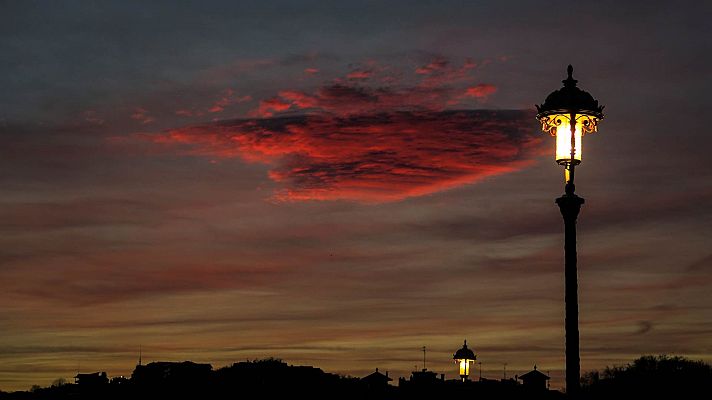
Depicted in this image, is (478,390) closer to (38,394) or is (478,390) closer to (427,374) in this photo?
(427,374)

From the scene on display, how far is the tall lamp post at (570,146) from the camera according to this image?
58.0 ft

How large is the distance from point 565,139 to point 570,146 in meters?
0.14

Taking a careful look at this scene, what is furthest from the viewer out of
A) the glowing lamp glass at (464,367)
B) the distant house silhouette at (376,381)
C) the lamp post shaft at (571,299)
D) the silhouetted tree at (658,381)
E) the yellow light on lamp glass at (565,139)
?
the distant house silhouette at (376,381)

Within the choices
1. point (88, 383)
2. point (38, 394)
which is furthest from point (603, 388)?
point (38, 394)

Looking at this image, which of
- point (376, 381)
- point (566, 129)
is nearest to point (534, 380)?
point (376, 381)

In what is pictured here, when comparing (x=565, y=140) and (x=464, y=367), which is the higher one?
(x=464, y=367)

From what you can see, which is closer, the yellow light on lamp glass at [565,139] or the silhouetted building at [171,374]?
the yellow light on lamp glass at [565,139]

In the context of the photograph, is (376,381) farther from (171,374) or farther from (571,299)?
(571,299)

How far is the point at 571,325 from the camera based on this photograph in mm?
17656

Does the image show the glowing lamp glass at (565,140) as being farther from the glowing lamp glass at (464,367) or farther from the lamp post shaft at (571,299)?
the glowing lamp glass at (464,367)

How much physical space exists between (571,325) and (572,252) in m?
1.04

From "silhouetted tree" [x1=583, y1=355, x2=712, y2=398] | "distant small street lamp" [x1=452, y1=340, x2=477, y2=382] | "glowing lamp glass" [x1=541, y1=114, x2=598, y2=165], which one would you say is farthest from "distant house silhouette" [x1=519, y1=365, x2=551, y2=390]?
"glowing lamp glass" [x1=541, y1=114, x2=598, y2=165]

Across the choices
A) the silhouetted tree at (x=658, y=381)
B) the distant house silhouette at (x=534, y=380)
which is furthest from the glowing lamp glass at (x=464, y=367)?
the distant house silhouette at (x=534, y=380)

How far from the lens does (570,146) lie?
18.5 meters
